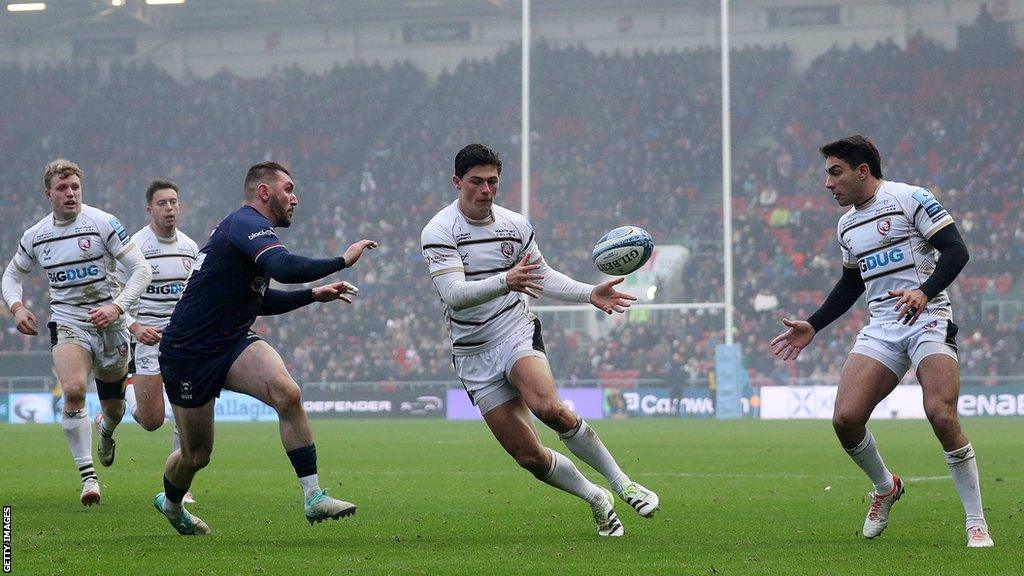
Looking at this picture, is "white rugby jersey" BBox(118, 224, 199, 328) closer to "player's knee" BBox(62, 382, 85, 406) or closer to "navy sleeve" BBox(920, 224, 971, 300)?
"player's knee" BBox(62, 382, 85, 406)

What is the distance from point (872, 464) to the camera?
29.0 ft

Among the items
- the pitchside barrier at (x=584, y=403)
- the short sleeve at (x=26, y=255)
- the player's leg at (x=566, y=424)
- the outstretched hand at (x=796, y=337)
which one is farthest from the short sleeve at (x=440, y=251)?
the pitchside barrier at (x=584, y=403)

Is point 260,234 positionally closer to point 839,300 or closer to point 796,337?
point 796,337

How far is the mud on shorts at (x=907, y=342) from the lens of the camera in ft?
27.5

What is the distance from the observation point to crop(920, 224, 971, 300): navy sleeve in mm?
8125

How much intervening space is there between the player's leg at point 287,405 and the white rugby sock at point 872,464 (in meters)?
3.34

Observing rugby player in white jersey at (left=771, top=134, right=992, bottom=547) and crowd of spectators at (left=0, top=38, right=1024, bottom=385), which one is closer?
rugby player in white jersey at (left=771, top=134, right=992, bottom=547)

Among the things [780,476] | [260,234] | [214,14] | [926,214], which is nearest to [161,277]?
[260,234]

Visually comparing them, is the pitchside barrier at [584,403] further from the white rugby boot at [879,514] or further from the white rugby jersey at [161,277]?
the white rugby boot at [879,514]

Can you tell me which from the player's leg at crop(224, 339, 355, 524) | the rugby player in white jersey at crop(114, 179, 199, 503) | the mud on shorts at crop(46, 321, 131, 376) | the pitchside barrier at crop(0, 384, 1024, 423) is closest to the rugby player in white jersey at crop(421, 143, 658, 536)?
the player's leg at crop(224, 339, 355, 524)

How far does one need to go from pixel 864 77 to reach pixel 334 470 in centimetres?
2970

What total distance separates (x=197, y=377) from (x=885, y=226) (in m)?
4.47

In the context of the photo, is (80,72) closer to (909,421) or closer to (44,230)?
(909,421)

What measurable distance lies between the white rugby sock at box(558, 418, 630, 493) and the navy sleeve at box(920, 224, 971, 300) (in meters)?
2.33
